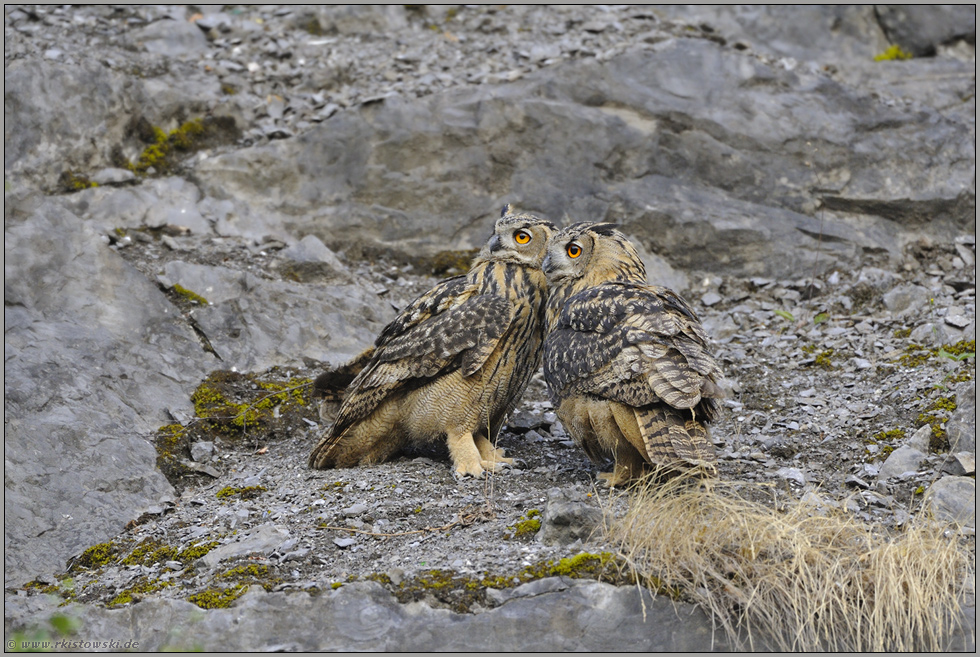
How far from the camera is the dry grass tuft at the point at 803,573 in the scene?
14.0 ft

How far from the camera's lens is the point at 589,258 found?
628cm

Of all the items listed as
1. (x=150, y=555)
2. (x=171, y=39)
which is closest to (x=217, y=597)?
(x=150, y=555)

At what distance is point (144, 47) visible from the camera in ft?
33.1

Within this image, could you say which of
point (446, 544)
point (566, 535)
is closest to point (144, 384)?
point (446, 544)

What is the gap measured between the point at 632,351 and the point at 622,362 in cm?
9

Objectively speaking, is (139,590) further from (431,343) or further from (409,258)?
(409,258)

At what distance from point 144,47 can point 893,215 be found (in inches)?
323

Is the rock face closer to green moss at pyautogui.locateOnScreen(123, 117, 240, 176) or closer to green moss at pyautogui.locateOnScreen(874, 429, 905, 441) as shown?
green moss at pyautogui.locateOnScreen(123, 117, 240, 176)

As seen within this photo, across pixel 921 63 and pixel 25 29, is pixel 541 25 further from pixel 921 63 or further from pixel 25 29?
pixel 25 29

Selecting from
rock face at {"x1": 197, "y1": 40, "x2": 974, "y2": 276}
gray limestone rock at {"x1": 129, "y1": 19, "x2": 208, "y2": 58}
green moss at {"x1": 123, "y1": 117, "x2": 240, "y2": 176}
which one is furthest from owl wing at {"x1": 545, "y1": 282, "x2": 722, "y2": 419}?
gray limestone rock at {"x1": 129, "y1": 19, "x2": 208, "y2": 58}

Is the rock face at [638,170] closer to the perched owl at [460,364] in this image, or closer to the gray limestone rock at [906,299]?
the gray limestone rock at [906,299]

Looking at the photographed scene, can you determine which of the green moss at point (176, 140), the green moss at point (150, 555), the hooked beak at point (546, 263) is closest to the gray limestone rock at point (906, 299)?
the hooked beak at point (546, 263)

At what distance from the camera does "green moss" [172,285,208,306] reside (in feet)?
25.6

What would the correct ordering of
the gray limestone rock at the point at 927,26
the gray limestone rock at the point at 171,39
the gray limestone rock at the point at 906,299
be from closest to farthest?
1. the gray limestone rock at the point at 906,299
2. the gray limestone rock at the point at 171,39
3. the gray limestone rock at the point at 927,26
